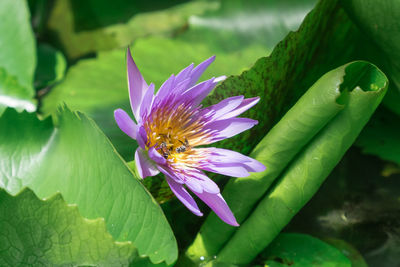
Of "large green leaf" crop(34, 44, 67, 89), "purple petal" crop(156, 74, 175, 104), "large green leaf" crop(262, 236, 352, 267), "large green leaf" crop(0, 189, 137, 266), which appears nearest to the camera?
"large green leaf" crop(0, 189, 137, 266)

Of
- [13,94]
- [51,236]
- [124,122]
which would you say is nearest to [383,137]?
[124,122]

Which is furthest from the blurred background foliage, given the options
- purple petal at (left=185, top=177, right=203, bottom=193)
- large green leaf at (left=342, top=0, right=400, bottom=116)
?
purple petal at (left=185, top=177, right=203, bottom=193)

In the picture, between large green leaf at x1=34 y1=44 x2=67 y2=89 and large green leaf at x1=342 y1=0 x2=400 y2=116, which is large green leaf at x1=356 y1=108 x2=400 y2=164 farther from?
large green leaf at x1=34 y1=44 x2=67 y2=89

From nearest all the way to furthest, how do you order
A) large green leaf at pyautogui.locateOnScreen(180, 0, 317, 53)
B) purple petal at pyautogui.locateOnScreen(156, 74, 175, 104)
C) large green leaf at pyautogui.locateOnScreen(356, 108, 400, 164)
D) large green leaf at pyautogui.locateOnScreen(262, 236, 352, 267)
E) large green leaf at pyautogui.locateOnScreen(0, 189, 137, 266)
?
large green leaf at pyautogui.locateOnScreen(0, 189, 137, 266), purple petal at pyautogui.locateOnScreen(156, 74, 175, 104), large green leaf at pyautogui.locateOnScreen(262, 236, 352, 267), large green leaf at pyautogui.locateOnScreen(356, 108, 400, 164), large green leaf at pyautogui.locateOnScreen(180, 0, 317, 53)

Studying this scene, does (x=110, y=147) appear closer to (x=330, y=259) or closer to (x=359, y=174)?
(x=330, y=259)

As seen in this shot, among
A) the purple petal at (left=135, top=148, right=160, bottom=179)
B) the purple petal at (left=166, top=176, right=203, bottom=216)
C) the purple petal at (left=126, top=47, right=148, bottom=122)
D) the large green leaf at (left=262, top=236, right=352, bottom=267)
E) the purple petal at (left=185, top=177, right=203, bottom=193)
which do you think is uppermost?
the purple petal at (left=126, top=47, right=148, bottom=122)

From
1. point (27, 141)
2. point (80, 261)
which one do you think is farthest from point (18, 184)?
point (80, 261)
